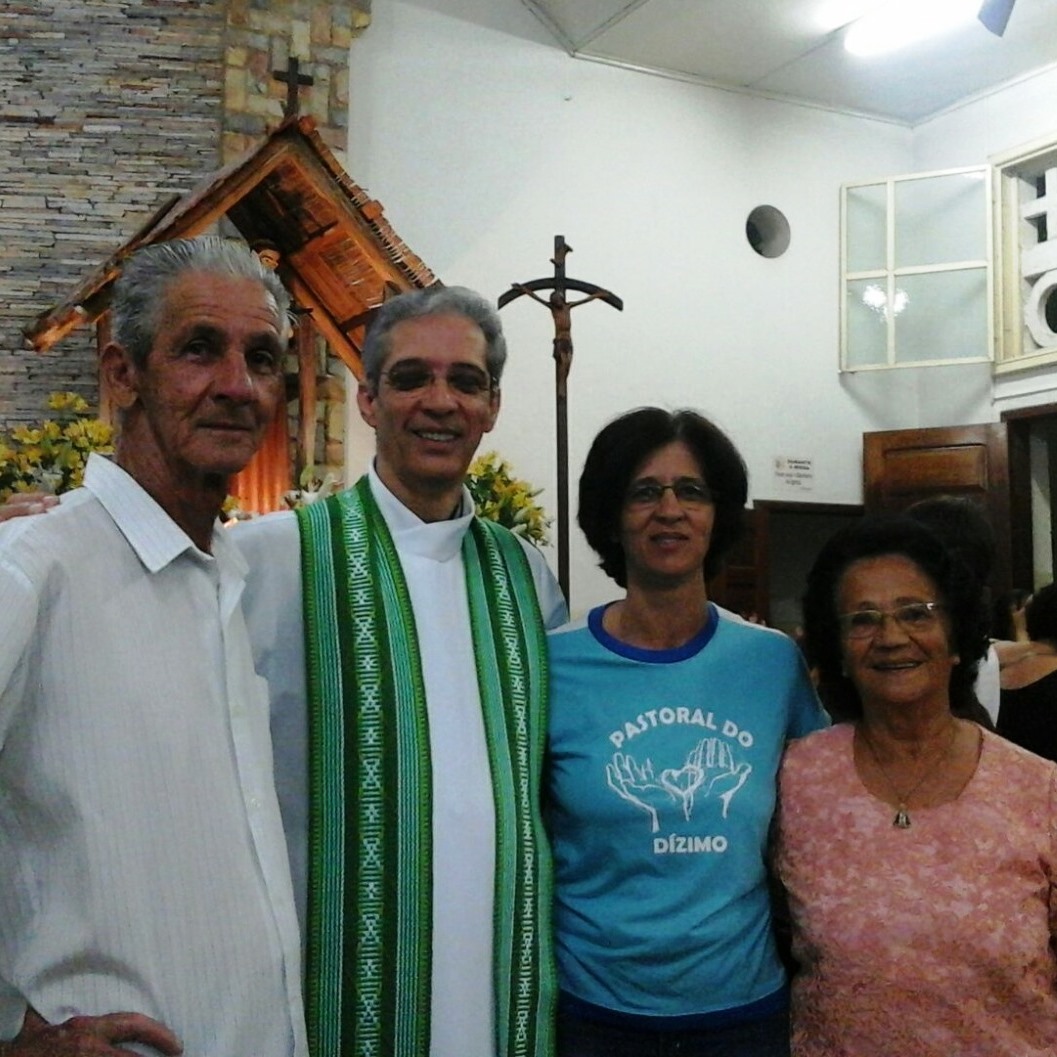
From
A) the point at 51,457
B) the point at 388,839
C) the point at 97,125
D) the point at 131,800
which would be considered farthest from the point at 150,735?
the point at 97,125

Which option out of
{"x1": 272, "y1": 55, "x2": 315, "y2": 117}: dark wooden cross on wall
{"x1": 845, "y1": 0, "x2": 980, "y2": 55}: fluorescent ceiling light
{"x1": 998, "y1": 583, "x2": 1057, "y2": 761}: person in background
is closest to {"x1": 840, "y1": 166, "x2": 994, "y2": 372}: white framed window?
{"x1": 845, "y1": 0, "x2": 980, "y2": 55}: fluorescent ceiling light

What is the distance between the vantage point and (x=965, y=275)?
19.8 ft

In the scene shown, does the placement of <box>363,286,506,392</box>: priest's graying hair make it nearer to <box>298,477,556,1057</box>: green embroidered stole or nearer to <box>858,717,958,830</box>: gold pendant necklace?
<box>298,477,556,1057</box>: green embroidered stole

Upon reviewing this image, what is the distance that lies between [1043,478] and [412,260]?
389 cm

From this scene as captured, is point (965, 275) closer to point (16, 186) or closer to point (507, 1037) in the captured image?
point (16, 186)

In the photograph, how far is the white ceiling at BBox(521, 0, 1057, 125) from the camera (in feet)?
17.6

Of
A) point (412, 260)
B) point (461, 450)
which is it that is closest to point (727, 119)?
point (412, 260)

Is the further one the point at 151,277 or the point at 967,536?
the point at 967,536

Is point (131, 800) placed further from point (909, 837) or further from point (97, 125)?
point (97, 125)

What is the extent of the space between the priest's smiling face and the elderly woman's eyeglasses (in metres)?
0.26

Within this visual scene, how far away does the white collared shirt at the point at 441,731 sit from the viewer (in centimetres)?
166

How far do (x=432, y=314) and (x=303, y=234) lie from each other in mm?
2211

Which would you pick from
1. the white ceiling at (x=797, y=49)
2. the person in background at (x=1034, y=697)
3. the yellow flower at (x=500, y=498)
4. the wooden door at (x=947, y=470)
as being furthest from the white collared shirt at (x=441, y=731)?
the wooden door at (x=947, y=470)

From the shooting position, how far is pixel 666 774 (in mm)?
1673
